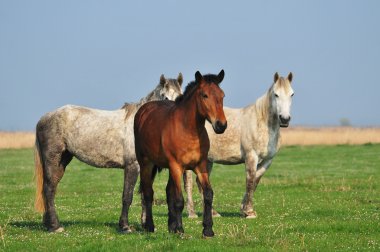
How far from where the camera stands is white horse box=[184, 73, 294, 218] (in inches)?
575

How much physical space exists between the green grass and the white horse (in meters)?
0.84

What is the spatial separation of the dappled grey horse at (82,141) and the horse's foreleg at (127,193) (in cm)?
2

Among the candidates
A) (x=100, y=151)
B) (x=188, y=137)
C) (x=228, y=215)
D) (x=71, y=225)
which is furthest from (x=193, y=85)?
(x=228, y=215)

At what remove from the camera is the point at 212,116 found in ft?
32.1

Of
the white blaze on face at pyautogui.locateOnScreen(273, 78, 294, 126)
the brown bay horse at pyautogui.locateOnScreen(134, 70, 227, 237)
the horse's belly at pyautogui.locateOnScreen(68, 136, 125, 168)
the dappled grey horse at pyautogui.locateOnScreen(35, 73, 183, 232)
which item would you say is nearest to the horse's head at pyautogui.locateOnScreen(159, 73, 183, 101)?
the dappled grey horse at pyautogui.locateOnScreen(35, 73, 183, 232)

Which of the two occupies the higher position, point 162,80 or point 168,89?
point 162,80

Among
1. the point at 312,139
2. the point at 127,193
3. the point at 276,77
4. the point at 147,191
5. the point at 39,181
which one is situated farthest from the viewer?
the point at 312,139

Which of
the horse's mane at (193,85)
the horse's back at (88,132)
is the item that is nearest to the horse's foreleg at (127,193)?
the horse's back at (88,132)

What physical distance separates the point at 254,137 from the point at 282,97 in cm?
110

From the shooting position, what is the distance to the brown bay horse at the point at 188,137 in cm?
990

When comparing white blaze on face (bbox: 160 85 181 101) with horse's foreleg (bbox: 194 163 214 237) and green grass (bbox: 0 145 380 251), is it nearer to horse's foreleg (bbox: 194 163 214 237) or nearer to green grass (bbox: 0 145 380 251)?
green grass (bbox: 0 145 380 251)

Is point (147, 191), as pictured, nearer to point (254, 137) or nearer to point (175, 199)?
point (175, 199)

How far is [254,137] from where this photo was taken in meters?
15.0

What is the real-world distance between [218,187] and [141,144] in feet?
39.5
